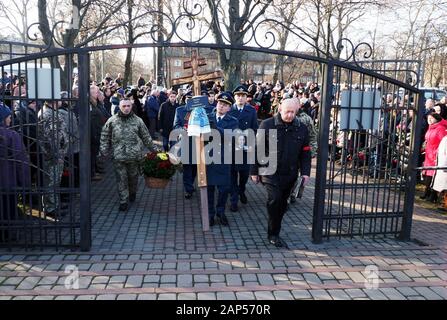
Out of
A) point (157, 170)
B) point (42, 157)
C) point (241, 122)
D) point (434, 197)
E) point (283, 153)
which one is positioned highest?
point (241, 122)

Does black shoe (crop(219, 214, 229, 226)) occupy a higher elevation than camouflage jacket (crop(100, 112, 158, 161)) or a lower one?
lower

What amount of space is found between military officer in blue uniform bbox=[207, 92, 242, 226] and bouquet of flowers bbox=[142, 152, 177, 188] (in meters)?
1.09

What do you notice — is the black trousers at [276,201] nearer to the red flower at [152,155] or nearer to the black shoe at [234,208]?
the black shoe at [234,208]

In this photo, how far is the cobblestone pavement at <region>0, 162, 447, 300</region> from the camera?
4.55m

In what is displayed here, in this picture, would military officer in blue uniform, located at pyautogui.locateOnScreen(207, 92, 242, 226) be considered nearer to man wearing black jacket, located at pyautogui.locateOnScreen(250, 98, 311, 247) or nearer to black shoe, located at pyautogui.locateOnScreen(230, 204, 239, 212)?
black shoe, located at pyautogui.locateOnScreen(230, 204, 239, 212)

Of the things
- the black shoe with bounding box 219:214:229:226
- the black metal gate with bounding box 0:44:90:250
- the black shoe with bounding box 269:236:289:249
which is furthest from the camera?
the black shoe with bounding box 219:214:229:226

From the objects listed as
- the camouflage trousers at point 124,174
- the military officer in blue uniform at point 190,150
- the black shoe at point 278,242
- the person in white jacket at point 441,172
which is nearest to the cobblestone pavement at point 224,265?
the black shoe at point 278,242

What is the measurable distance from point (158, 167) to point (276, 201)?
262 cm

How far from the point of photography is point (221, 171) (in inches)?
264

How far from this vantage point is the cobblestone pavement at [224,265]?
14.9 feet

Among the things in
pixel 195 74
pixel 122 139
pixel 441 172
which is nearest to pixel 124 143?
pixel 122 139

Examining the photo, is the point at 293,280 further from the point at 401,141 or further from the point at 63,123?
the point at 63,123

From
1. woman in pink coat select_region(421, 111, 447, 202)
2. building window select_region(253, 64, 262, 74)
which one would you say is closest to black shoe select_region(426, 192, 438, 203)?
woman in pink coat select_region(421, 111, 447, 202)

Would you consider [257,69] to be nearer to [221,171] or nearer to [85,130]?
[221,171]
